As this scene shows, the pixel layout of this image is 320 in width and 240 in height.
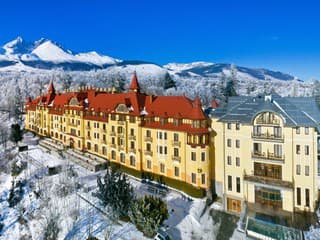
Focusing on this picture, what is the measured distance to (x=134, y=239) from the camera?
29.1 meters

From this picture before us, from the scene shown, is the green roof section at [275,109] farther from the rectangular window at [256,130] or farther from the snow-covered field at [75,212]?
the snow-covered field at [75,212]

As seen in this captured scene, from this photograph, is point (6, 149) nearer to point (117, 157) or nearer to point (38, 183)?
point (38, 183)

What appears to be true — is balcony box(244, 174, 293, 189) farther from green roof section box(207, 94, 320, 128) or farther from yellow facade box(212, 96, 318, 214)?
green roof section box(207, 94, 320, 128)

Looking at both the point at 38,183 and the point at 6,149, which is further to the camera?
the point at 6,149

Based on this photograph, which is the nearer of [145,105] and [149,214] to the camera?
[149,214]

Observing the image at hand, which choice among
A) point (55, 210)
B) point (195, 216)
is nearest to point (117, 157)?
point (55, 210)

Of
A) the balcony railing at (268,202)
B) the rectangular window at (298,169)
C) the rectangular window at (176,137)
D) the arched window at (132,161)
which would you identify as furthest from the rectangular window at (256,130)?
the arched window at (132,161)

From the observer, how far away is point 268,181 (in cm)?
3491

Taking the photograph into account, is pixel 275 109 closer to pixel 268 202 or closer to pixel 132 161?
pixel 268 202

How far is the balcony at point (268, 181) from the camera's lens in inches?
1334

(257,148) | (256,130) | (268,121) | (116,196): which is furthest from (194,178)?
(116,196)

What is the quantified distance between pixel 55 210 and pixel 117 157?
55.2 feet

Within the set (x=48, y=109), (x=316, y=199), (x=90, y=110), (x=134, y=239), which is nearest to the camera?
(x=134, y=239)

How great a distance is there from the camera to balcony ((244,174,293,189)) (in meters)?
33.9
